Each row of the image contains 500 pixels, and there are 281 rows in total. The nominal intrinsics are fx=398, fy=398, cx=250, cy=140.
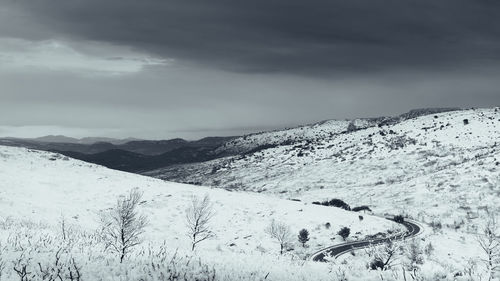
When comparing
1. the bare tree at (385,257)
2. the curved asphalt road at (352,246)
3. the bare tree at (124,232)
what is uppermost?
the bare tree at (124,232)

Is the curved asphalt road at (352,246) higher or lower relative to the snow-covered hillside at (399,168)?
lower

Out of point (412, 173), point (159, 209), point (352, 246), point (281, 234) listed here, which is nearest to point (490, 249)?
point (352, 246)

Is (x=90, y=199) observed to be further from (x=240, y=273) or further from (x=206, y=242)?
(x=240, y=273)

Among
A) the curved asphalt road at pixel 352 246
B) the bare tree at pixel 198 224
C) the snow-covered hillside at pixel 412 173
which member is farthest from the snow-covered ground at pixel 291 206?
the curved asphalt road at pixel 352 246

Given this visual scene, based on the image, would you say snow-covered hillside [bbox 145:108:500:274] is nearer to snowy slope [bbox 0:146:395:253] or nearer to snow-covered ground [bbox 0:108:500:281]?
snow-covered ground [bbox 0:108:500:281]

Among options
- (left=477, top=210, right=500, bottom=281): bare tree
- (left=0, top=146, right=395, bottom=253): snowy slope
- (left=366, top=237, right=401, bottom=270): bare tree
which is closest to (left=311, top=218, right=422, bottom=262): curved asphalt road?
(left=366, top=237, right=401, bottom=270): bare tree

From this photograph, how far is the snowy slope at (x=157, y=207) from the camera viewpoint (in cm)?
5288

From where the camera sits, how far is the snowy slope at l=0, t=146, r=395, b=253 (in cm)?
5288

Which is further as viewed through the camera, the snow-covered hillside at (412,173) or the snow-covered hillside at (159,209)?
the snow-covered hillside at (412,173)

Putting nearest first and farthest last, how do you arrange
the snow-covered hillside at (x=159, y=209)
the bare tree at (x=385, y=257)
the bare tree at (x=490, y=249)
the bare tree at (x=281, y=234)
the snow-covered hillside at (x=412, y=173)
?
the bare tree at (x=490, y=249)
the bare tree at (x=385, y=257)
the bare tree at (x=281, y=234)
the snow-covered hillside at (x=159, y=209)
the snow-covered hillside at (x=412, y=173)

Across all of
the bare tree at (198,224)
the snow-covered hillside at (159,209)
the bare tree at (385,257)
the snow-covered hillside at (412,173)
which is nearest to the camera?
the bare tree at (385,257)

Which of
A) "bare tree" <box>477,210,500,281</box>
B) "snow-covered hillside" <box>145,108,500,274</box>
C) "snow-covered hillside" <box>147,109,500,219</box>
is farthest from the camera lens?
"snow-covered hillside" <box>147,109,500,219</box>

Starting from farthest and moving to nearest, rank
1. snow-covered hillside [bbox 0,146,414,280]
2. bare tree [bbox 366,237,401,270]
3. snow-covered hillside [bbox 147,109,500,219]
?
snow-covered hillside [bbox 147,109,500,219] → snow-covered hillside [bbox 0,146,414,280] → bare tree [bbox 366,237,401,270]

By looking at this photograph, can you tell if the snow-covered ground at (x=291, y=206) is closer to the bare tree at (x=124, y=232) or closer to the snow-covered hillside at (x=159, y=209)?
the snow-covered hillside at (x=159, y=209)
